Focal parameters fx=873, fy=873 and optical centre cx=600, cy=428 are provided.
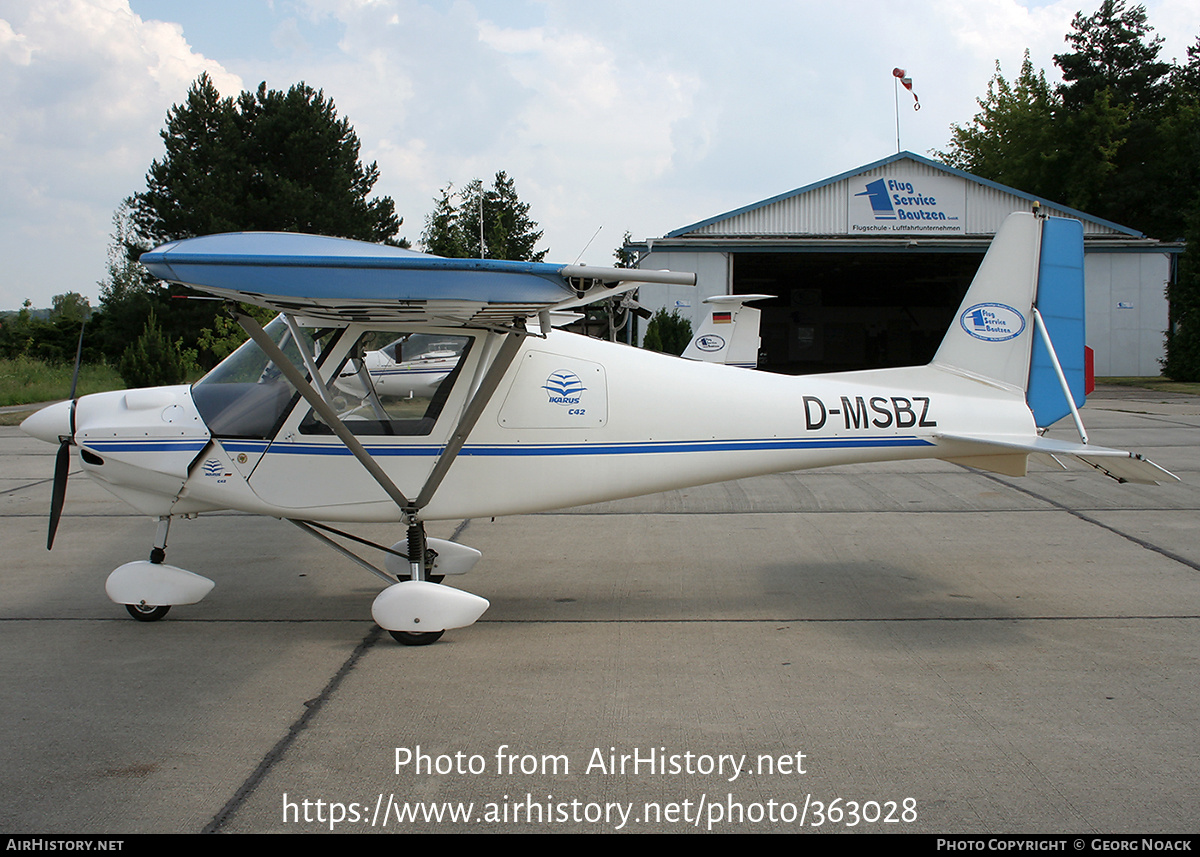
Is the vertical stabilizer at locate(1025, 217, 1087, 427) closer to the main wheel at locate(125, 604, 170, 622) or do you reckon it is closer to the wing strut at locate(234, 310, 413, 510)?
the wing strut at locate(234, 310, 413, 510)

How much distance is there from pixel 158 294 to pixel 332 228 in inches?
293

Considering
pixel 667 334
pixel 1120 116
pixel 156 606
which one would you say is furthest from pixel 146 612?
pixel 1120 116

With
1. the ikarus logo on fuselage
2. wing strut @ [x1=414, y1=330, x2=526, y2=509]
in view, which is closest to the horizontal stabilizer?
the ikarus logo on fuselage

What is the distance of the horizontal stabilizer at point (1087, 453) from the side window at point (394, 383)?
3130 mm

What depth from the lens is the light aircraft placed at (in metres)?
5.02

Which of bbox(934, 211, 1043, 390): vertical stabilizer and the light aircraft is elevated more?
bbox(934, 211, 1043, 390): vertical stabilizer

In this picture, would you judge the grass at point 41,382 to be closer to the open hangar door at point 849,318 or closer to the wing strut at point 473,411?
the wing strut at point 473,411

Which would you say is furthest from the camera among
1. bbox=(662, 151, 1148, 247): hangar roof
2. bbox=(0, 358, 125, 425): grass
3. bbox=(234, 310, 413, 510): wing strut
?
bbox=(662, 151, 1148, 247): hangar roof

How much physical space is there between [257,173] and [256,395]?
1307 inches

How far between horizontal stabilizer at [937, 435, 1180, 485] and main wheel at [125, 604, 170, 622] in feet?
16.4

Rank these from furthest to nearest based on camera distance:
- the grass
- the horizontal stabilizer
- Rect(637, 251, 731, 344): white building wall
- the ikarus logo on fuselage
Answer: Rect(637, 251, 731, 344): white building wall
the grass
the ikarus logo on fuselage
the horizontal stabilizer

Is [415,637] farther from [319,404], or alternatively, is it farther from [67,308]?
[67,308]

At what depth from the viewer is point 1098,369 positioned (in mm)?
31297

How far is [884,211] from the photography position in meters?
28.9
